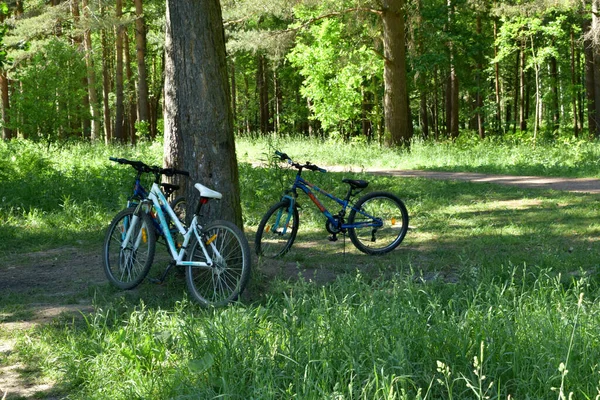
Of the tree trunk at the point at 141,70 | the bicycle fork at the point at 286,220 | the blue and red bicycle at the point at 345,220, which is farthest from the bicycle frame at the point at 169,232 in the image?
the tree trunk at the point at 141,70

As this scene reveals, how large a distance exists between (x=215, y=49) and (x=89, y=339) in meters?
3.23

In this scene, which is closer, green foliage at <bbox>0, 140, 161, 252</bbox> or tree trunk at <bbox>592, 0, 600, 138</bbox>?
green foliage at <bbox>0, 140, 161, 252</bbox>

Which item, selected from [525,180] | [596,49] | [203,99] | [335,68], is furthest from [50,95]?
[596,49]

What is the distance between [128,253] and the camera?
22.1 ft

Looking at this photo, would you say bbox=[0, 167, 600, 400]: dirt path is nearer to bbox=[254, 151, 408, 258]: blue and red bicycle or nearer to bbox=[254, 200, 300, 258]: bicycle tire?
bbox=[254, 200, 300, 258]: bicycle tire

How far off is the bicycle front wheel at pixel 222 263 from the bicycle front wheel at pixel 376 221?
258cm

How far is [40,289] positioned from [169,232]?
155 centimetres

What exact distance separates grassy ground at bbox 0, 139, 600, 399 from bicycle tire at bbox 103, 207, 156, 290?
16cm

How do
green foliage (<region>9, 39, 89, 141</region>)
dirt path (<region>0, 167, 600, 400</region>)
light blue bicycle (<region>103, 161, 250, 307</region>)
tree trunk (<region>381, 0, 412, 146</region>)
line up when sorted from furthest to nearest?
tree trunk (<region>381, 0, 412, 146</region>)
green foliage (<region>9, 39, 89, 141</region>)
light blue bicycle (<region>103, 161, 250, 307</region>)
dirt path (<region>0, 167, 600, 400</region>)

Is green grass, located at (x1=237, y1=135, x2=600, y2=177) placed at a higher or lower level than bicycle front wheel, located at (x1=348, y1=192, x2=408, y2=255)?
higher

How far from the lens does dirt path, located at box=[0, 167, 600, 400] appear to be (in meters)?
4.37

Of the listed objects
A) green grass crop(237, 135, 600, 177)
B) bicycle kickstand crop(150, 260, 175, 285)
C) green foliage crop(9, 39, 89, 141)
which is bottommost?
bicycle kickstand crop(150, 260, 175, 285)

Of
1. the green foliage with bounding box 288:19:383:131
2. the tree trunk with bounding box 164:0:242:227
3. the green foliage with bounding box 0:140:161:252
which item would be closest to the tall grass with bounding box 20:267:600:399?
the tree trunk with bounding box 164:0:242:227

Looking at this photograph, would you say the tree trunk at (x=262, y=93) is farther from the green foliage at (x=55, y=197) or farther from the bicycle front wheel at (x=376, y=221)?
the bicycle front wheel at (x=376, y=221)
